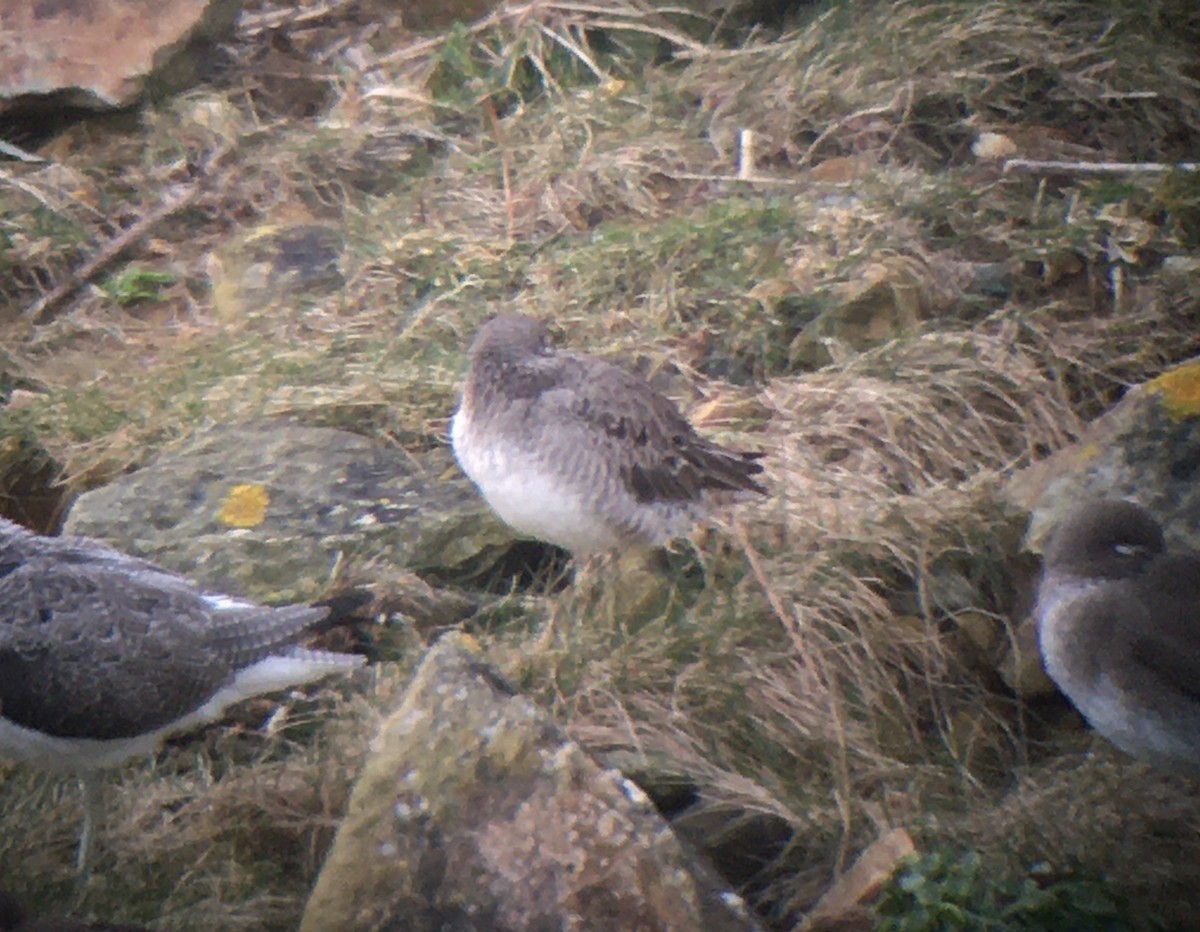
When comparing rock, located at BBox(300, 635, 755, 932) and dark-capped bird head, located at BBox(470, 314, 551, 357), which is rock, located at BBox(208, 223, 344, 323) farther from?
rock, located at BBox(300, 635, 755, 932)

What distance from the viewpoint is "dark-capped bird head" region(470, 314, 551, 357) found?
4.75 meters

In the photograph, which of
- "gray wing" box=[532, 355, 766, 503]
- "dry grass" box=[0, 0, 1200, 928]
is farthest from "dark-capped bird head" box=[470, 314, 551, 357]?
"dry grass" box=[0, 0, 1200, 928]

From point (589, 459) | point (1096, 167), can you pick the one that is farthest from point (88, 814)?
point (1096, 167)

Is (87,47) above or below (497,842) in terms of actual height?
above

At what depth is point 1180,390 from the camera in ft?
13.6

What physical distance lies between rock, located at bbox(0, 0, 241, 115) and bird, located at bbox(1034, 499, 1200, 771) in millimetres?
5364

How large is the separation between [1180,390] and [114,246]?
498 cm

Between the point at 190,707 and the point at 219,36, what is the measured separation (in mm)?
4805

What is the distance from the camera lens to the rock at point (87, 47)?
7242 millimetres

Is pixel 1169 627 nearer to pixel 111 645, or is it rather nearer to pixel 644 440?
pixel 644 440

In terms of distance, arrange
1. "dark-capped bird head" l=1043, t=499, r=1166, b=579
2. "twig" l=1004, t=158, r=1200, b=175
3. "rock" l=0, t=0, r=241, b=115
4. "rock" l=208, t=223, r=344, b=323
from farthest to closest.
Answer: "rock" l=0, t=0, r=241, b=115, "rock" l=208, t=223, r=344, b=323, "twig" l=1004, t=158, r=1200, b=175, "dark-capped bird head" l=1043, t=499, r=1166, b=579

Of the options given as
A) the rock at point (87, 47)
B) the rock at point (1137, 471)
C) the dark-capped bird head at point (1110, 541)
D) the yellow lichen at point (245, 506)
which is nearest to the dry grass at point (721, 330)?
the rock at point (1137, 471)

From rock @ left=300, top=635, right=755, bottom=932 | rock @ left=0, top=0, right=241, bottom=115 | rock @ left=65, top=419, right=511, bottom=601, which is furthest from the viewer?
rock @ left=0, top=0, right=241, bottom=115

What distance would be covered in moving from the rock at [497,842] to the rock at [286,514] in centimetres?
164
